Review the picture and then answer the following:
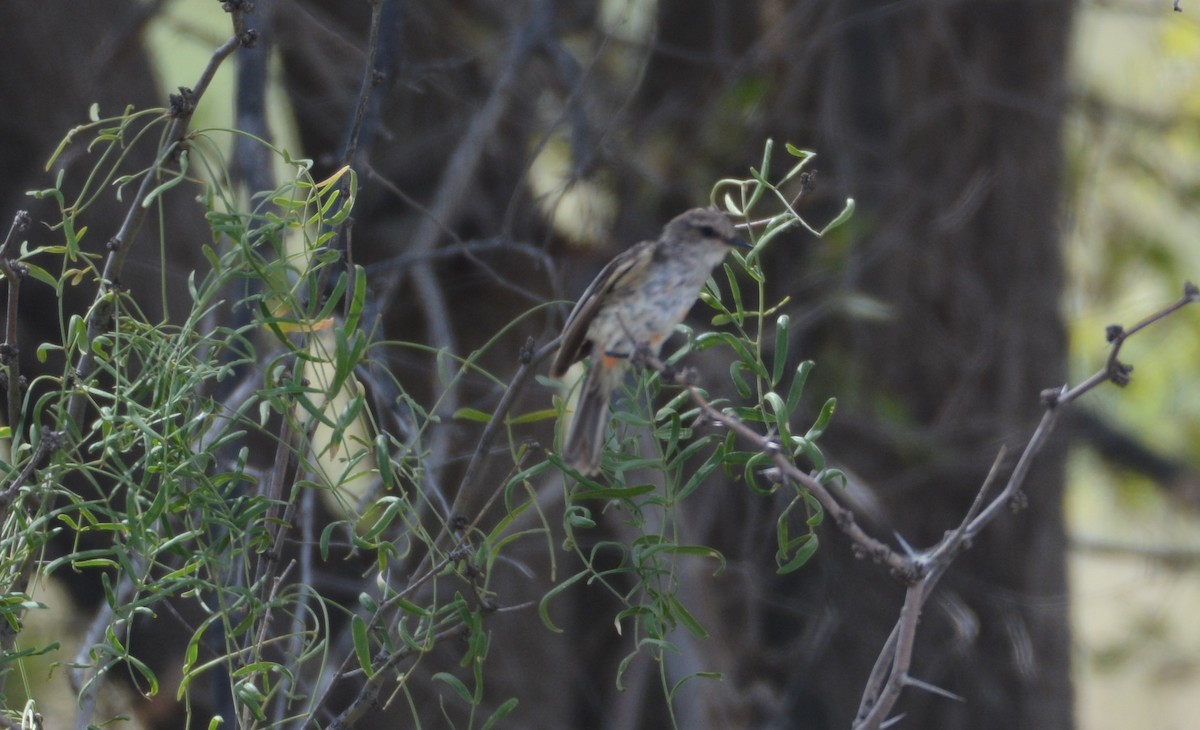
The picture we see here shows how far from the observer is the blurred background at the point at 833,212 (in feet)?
13.4

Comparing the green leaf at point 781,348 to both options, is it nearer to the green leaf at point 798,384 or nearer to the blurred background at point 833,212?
the green leaf at point 798,384

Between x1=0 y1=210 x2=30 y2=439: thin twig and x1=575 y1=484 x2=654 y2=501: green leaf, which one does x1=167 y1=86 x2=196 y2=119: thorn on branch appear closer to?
x1=0 y1=210 x2=30 y2=439: thin twig

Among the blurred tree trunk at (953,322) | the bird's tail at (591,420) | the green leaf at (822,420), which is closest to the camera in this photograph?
the green leaf at (822,420)

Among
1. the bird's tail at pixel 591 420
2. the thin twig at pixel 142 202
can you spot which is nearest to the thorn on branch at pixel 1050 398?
the bird's tail at pixel 591 420

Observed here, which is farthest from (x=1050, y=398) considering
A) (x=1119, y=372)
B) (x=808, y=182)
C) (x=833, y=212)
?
(x=833, y=212)

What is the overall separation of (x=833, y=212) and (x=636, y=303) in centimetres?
272

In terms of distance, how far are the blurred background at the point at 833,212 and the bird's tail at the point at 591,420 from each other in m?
1.81

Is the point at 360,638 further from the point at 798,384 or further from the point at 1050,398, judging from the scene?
the point at 1050,398

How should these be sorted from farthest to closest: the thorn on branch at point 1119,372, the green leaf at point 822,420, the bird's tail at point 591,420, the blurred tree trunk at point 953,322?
the blurred tree trunk at point 953,322
the bird's tail at point 591,420
the green leaf at point 822,420
the thorn on branch at point 1119,372

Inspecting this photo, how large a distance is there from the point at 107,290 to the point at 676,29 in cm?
381

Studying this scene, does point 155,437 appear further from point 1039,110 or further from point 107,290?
point 1039,110

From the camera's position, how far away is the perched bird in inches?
75.2

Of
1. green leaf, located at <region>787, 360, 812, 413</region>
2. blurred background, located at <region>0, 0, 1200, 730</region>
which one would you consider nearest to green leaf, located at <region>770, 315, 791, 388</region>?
green leaf, located at <region>787, 360, 812, 413</region>

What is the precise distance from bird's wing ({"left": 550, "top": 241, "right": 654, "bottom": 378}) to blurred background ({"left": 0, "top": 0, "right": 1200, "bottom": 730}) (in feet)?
5.56
